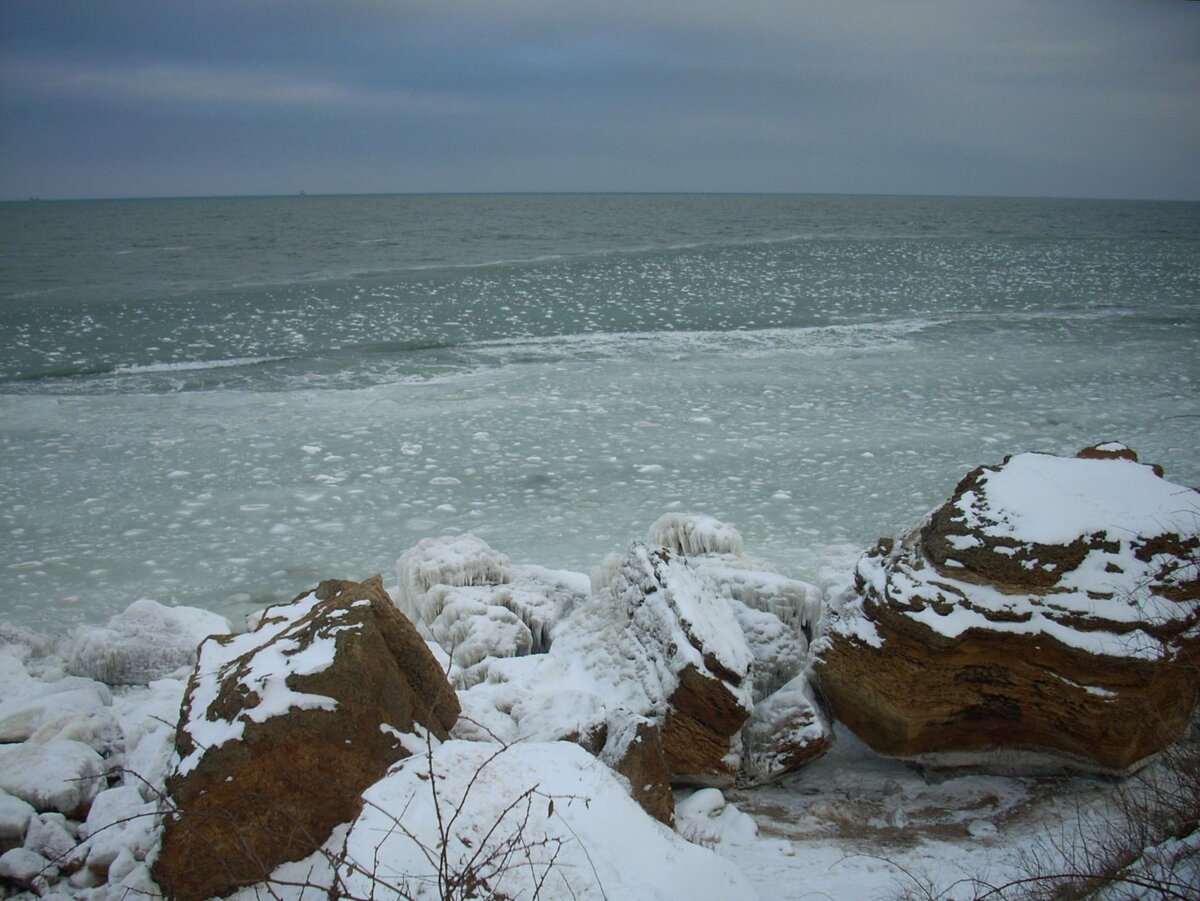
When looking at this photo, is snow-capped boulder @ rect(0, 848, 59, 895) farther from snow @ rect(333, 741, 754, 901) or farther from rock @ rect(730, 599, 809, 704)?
rock @ rect(730, 599, 809, 704)

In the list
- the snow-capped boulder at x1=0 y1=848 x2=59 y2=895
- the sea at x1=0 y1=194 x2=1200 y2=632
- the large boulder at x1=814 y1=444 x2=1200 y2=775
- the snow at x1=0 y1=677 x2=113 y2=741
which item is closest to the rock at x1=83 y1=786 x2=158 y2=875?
the snow-capped boulder at x1=0 y1=848 x2=59 y2=895

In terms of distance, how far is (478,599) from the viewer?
5426 mm

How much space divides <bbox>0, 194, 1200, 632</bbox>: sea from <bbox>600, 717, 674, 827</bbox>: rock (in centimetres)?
254

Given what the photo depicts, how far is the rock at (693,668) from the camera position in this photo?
410 centimetres

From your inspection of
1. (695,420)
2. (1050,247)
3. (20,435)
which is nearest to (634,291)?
(695,420)

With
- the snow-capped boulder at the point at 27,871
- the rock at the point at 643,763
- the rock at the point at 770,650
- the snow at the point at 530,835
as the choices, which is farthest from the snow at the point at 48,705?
the rock at the point at 770,650

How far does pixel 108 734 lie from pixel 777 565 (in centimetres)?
414

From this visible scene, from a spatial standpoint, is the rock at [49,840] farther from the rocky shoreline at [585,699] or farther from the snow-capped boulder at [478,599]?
the snow-capped boulder at [478,599]

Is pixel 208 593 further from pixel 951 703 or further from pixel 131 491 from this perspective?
pixel 951 703

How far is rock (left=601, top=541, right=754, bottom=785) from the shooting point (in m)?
4.10

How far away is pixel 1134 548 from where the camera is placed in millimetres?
4180

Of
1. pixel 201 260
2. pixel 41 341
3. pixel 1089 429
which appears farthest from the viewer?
pixel 201 260

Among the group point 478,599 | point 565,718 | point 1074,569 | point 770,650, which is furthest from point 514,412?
point 1074,569

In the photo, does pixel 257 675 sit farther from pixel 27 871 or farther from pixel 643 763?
pixel 643 763
